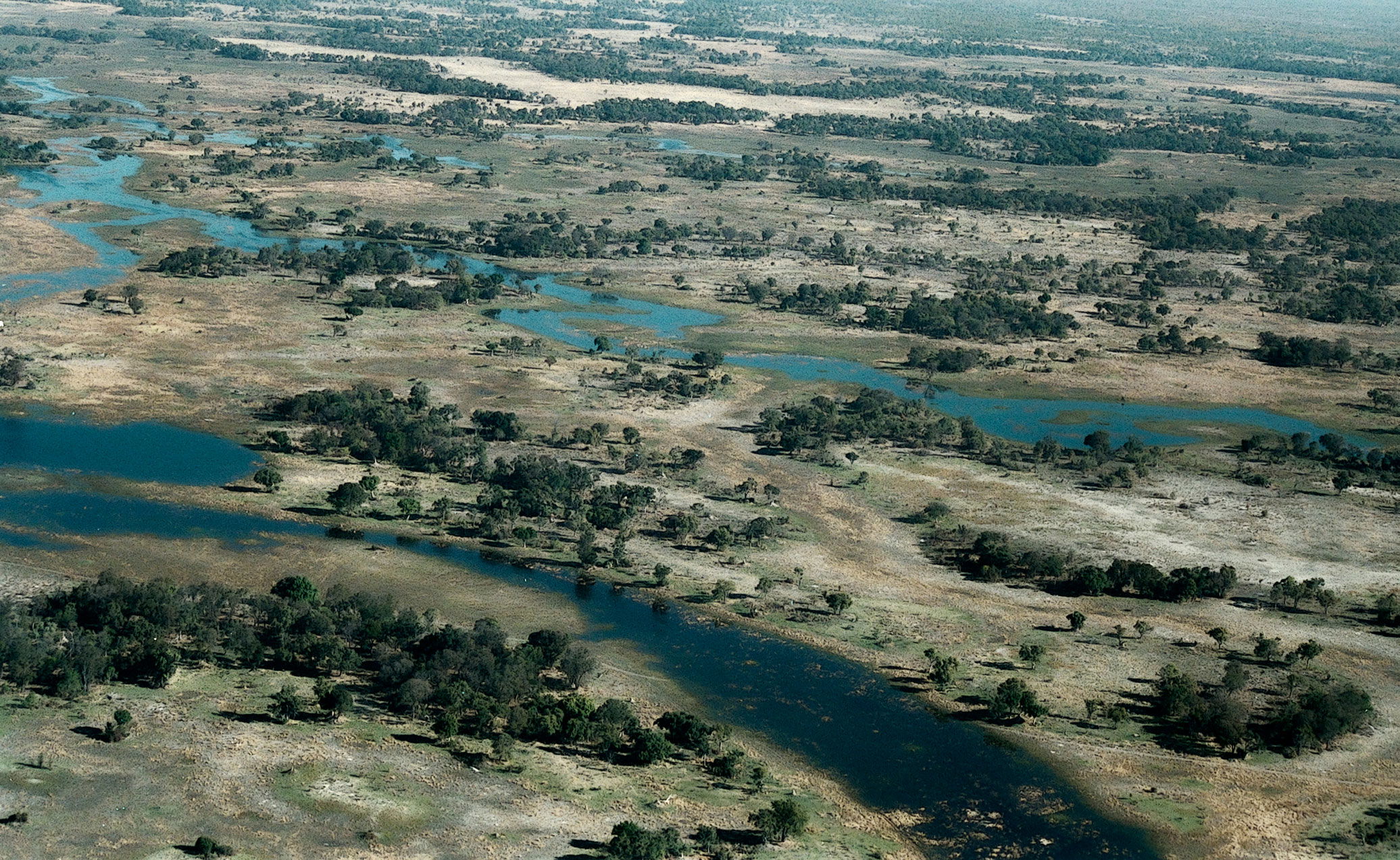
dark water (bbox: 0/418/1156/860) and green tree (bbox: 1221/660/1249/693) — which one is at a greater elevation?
green tree (bbox: 1221/660/1249/693)

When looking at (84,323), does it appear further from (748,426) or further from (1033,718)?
(1033,718)

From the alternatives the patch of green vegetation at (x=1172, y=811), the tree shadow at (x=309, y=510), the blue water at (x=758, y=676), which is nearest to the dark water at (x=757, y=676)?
the blue water at (x=758, y=676)

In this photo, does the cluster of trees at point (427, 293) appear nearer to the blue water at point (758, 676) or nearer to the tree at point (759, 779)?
the blue water at point (758, 676)

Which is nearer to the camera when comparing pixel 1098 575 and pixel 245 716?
pixel 245 716

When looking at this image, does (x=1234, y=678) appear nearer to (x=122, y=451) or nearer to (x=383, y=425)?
(x=383, y=425)

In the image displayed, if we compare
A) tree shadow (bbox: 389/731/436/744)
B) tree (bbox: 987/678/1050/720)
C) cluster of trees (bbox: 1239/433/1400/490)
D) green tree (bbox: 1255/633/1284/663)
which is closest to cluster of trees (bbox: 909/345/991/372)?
cluster of trees (bbox: 1239/433/1400/490)

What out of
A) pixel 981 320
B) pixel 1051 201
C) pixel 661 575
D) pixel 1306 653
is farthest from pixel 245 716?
pixel 1051 201

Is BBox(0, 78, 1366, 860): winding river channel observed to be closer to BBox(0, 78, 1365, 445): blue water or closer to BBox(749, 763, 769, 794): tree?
BBox(0, 78, 1365, 445): blue water
